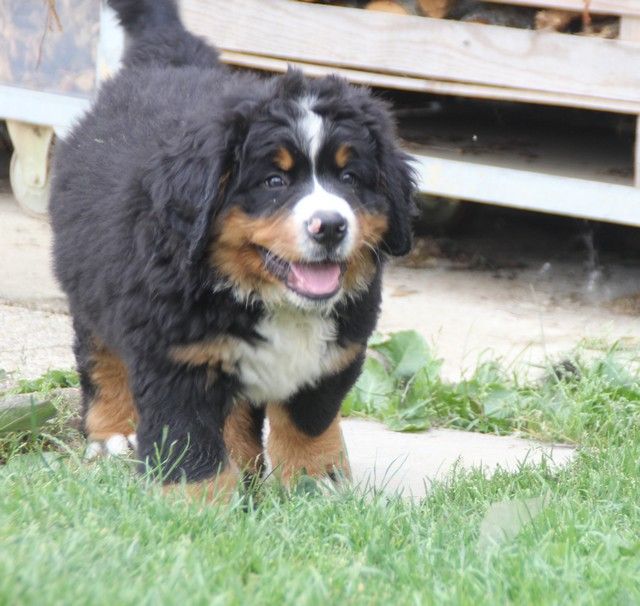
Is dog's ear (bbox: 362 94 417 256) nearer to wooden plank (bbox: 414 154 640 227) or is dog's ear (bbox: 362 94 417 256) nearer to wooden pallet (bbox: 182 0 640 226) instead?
wooden pallet (bbox: 182 0 640 226)

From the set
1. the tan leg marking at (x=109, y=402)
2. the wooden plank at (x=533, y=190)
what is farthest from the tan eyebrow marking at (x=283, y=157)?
the wooden plank at (x=533, y=190)

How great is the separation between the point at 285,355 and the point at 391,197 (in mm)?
538

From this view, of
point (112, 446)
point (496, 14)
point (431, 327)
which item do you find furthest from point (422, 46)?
point (112, 446)

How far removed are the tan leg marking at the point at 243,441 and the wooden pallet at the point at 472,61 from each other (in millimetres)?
2096

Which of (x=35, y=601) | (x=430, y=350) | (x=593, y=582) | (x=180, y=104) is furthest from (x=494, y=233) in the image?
(x=35, y=601)

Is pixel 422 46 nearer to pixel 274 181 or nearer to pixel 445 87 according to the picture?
pixel 445 87

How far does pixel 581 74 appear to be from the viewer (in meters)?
6.07

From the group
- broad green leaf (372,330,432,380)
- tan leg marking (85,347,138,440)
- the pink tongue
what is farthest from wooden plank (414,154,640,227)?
the pink tongue

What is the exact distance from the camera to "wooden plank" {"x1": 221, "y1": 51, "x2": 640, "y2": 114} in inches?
239

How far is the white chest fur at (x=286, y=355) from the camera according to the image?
3.52 meters

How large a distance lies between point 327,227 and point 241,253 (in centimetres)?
28

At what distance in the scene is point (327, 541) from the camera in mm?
2918

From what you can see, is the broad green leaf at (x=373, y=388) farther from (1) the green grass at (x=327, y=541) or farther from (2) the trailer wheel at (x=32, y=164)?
(2) the trailer wheel at (x=32, y=164)

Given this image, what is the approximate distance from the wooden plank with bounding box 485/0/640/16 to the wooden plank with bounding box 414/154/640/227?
0.80 metres
